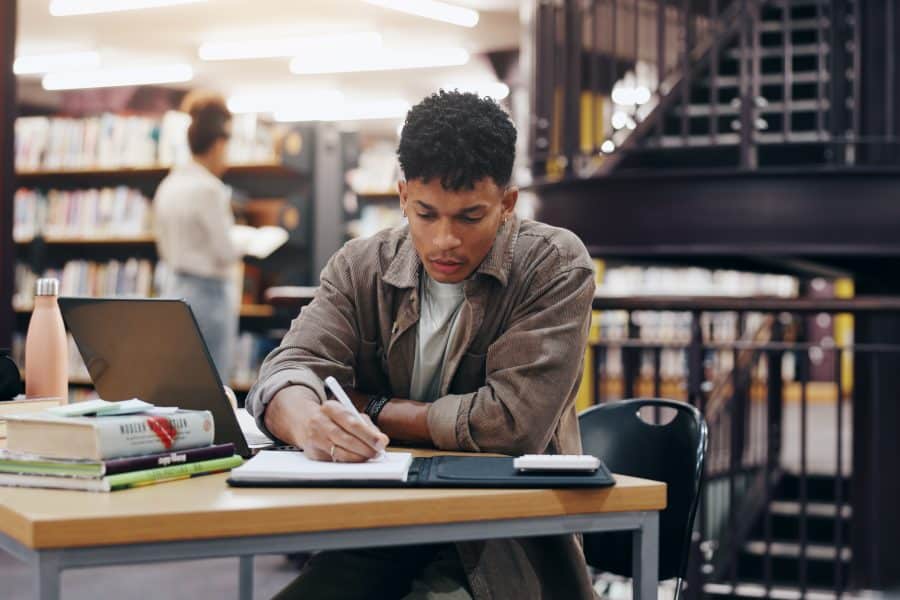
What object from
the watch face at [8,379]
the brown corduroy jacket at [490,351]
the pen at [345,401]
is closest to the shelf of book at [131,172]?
the watch face at [8,379]

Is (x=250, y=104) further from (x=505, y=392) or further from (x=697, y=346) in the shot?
(x=505, y=392)

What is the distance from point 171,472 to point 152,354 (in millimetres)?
253

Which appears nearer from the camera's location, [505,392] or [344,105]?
[505,392]

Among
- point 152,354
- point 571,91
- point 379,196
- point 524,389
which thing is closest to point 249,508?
point 152,354

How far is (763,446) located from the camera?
20.0 ft

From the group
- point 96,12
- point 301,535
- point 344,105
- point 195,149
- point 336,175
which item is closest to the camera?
point 301,535

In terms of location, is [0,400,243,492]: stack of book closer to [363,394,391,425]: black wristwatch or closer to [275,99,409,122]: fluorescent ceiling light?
[363,394,391,425]: black wristwatch

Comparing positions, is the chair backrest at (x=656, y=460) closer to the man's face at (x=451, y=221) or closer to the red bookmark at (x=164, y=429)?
the man's face at (x=451, y=221)

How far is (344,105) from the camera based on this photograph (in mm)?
8742

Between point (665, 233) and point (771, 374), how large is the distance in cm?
73

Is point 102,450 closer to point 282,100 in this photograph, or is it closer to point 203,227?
point 203,227

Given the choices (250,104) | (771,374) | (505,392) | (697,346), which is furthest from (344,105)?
(505,392)

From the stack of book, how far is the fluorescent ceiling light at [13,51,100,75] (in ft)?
24.8

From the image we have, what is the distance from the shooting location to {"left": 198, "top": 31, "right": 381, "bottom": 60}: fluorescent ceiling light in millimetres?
7410
